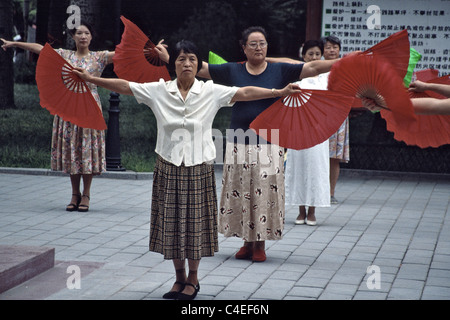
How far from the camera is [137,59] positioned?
6316 mm

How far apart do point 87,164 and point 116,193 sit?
160 centimetres

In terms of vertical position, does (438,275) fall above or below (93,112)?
below

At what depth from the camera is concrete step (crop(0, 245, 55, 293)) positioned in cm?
529

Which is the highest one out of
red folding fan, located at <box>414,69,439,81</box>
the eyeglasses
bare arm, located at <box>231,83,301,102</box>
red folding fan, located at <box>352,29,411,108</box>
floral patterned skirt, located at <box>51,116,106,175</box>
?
the eyeglasses

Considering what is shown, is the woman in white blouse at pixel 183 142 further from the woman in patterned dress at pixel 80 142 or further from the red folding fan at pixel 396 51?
the woman in patterned dress at pixel 80 142

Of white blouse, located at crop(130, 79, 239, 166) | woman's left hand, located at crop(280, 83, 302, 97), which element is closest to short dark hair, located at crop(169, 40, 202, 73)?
white blouse, located at crop(130, 79, 239, 166)

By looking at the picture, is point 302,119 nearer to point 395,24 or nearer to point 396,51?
point 396,51

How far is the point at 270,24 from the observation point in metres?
17.9

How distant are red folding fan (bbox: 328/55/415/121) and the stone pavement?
1.59 m

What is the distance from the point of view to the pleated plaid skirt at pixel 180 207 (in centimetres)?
508

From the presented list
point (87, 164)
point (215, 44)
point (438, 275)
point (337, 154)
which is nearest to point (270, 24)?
point (215, 44)

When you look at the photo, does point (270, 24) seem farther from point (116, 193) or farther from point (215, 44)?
point (116, 193)

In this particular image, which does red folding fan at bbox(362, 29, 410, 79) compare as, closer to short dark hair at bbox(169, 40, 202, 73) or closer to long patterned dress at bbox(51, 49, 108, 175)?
short dark hair at bbox(169, 40, 202, 73)

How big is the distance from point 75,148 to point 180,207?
11.9ft
